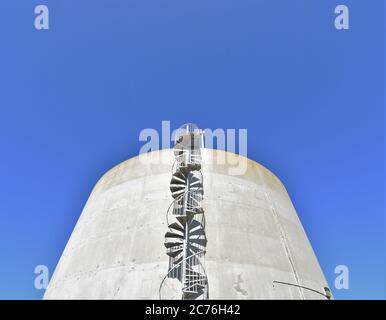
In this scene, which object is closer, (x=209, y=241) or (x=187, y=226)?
(x=187, y=226)

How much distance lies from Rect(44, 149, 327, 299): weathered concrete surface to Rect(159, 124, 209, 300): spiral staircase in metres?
0.45

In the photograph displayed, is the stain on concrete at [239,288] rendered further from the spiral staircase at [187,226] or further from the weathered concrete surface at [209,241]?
the spiral staircase at [187,226]

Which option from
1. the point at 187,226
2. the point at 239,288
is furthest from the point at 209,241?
the point at 239,288

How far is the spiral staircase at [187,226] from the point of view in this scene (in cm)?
1226

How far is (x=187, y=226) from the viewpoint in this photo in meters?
13.9

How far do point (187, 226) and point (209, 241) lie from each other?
1239 mm

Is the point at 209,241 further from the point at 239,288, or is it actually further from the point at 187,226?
the point at 239,288

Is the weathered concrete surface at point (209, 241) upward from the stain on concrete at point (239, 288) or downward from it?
upward

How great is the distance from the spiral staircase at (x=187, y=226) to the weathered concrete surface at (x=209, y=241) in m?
0.45

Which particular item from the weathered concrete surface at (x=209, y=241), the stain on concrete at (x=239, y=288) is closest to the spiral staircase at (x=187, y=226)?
the weathered concrete surface at (x=209, y=241)

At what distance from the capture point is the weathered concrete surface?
535 inches

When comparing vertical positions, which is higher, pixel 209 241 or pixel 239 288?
pixel 209 241

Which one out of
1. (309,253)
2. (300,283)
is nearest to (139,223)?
(300,283)
